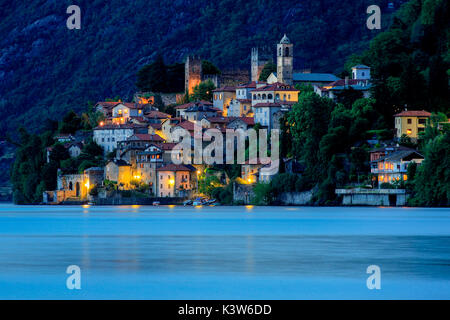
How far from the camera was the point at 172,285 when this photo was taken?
26.1 meters

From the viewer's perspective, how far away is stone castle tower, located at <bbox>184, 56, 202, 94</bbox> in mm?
121562

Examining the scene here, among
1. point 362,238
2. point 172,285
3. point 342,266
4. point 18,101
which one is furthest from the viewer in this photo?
point 18,101

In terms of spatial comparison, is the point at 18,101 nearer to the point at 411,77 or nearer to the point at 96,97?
the point at 96,97

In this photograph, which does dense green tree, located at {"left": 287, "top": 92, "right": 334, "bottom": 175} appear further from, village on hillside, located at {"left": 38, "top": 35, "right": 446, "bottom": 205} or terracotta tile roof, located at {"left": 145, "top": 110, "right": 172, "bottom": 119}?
terracotta tile roof, located at {"left": 145, "top": 110, "right": 172, "bottom": 119}

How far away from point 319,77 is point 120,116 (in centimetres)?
2367

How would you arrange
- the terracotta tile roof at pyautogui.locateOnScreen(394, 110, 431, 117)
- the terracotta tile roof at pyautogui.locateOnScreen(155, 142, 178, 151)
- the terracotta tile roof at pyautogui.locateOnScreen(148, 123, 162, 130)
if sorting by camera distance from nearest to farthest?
1. the terracotta tile roof at pyautogui.locateOnScreen(394, 110, 431, 117)
2. the terracotta tile roof at pyautogui.locateOnScreen(155, 142, 178, 151)
3. the terracotta tile roof at pyautogui.locateOnScreen(148, 123, 162, 130)

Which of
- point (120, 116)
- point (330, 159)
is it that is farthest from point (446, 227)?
point (120, 116)

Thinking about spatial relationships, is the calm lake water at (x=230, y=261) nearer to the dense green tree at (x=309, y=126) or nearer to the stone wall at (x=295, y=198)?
the dense green tree at (x=309, y=126)

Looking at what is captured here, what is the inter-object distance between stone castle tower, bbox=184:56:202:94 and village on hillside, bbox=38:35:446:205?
203 mm

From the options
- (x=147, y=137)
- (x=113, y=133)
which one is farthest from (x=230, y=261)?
(x=113, y=133)

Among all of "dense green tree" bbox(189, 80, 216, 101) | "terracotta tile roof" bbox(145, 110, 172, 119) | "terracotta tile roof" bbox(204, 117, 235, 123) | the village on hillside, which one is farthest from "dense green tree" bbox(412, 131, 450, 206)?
"dense green tree" bbox(189, 80, 216, 101)

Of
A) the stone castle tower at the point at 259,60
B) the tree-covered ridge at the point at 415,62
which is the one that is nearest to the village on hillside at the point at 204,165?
the tree-covered ridge at the point at 415,62

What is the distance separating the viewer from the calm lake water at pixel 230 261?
24.9 m
